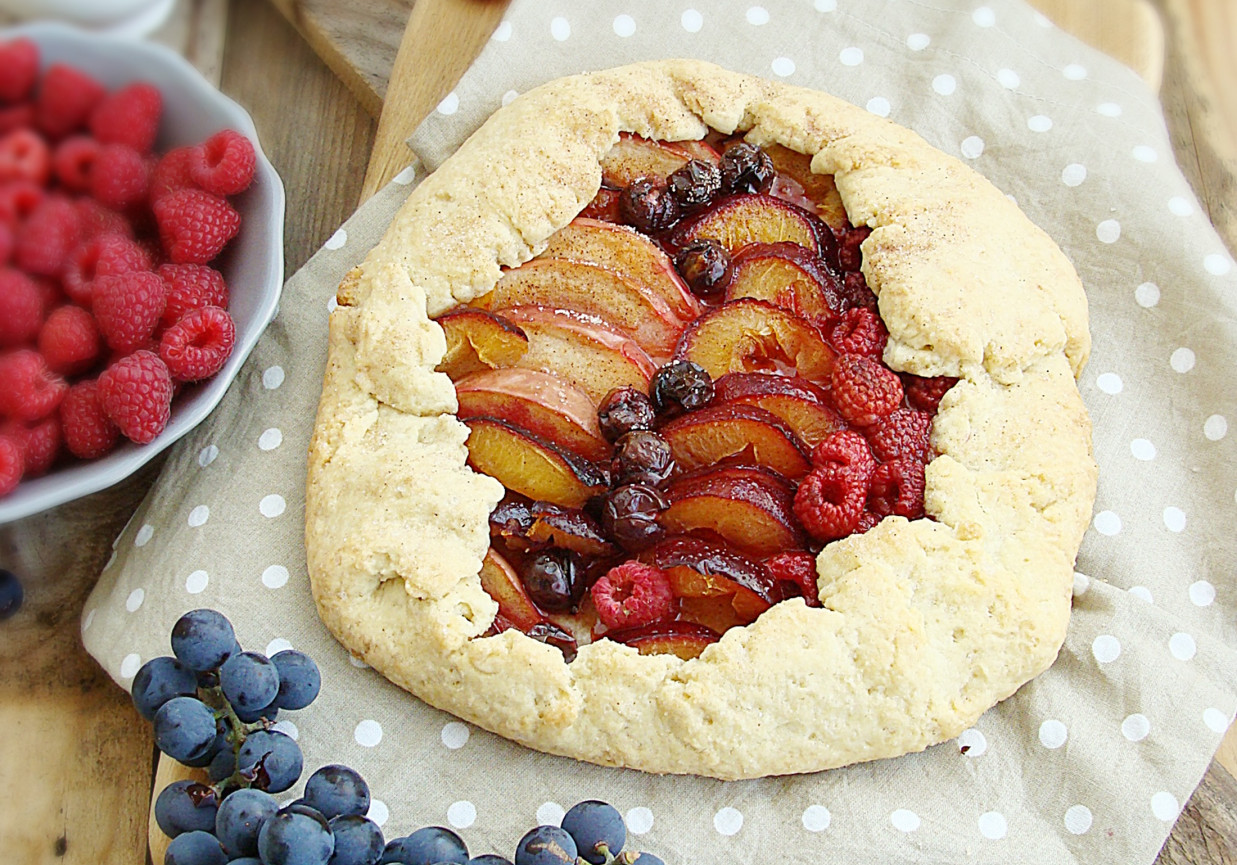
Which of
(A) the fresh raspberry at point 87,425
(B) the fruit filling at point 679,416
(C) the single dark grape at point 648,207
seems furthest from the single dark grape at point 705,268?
(A) the fresh raspberry at point 87,425

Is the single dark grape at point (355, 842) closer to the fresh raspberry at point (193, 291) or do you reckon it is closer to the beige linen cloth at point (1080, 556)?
the beige linen cloth at point (1080, 556)

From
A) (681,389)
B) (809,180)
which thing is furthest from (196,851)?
(809,180)

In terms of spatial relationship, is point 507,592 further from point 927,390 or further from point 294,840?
point 927,390

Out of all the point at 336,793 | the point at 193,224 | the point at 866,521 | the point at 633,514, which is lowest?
the point at 336,793

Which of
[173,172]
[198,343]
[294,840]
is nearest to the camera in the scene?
[173,172]

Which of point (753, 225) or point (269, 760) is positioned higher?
point (753, 225)

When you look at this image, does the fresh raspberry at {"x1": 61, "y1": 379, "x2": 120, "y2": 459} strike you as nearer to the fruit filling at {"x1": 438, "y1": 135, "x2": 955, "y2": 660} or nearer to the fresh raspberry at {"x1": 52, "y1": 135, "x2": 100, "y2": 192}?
the fruit filling at {"x1": 438, "y1": 135, "x2": 955, "y2": 660}

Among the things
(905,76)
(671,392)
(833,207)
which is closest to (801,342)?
(671,392)

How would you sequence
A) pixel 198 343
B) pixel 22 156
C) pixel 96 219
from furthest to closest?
pixel 198 343
pixel 96 219
pixel 22 156

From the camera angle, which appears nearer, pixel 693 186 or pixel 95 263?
pixel 95 263
